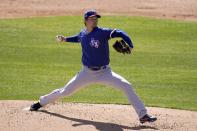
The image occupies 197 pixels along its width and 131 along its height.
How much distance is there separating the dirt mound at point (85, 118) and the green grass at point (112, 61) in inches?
24.5

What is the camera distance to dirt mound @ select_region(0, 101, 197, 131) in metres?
8.14

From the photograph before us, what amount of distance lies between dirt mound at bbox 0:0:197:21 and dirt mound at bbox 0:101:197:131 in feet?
35.8

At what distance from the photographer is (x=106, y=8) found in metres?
21.7

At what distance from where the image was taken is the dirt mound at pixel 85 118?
8.14 meters

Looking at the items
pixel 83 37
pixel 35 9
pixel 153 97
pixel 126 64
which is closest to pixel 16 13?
pixel 35 9

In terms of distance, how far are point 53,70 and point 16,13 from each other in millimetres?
8691

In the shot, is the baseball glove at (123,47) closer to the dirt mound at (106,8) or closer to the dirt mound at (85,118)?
the dirt mound at (85,118)

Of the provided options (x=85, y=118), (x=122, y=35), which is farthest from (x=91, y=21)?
(x=85, y=118)

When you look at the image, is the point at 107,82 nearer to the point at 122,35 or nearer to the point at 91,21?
the point at 122,35

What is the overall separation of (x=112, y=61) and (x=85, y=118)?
4.90 metres

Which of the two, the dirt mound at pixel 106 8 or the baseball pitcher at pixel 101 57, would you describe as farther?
the dirt mound at pixel 106 8

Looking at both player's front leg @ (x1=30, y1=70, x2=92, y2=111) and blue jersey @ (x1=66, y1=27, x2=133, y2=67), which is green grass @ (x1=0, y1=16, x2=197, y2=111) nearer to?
player's front leg @ (x1=30, y1=70, x2=92, y2=111)

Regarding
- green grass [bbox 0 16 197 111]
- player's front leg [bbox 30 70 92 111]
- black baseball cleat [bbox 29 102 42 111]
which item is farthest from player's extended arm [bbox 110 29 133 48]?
green grass [bbox 0 16 197 111]

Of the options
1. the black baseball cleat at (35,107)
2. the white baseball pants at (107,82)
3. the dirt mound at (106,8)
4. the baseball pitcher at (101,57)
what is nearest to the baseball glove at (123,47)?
the baseball pitcher at (101,57)
